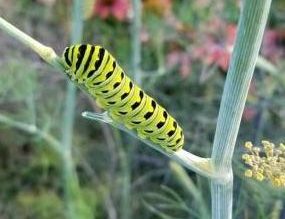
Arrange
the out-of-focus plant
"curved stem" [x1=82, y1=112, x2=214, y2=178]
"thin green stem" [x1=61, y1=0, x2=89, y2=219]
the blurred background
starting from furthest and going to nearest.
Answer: the out-of-focus plant, the blurred background, "thin green stem" [x1=61, y1=0, x2=89, y2=219], "curved stem" [x1=82, y1=112, x2=214, y2=178]

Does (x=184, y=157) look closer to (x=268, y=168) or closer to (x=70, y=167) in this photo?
(x=268, y=168)

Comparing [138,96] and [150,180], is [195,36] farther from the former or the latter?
[138,96]

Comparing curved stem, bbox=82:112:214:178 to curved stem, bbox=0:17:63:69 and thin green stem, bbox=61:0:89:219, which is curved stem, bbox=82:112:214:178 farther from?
thin green stem, bbox=61:0:89:219

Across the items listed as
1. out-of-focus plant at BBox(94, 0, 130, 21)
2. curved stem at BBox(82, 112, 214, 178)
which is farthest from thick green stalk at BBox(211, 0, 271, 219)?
out-of-focus plant at BBox(94, 0, 130, 21)

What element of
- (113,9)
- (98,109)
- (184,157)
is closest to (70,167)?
(98,109)

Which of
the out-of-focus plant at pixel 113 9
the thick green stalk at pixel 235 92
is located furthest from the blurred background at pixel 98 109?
the thick green stalk at pixel 235 92
